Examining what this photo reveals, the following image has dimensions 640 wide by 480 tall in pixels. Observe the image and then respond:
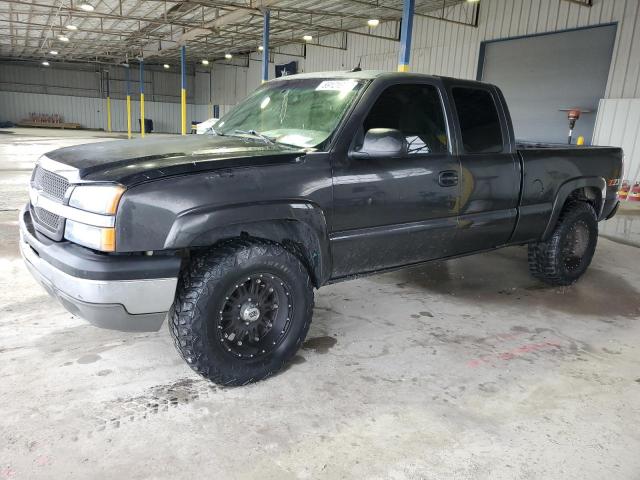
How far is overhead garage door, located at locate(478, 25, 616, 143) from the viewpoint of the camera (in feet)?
41.9

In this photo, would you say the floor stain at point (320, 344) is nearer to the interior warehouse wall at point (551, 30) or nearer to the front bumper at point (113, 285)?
the front bumper at point (113, 285)

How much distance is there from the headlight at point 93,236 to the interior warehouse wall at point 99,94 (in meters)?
35.6

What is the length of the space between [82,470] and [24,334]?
1.62 metres

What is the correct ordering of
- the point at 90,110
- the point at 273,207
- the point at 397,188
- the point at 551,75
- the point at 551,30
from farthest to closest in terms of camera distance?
1. the point at 90,110
2. the point at 551,75
3. the point at 551,30
4. the point at 397,188
5. the point at 273,207

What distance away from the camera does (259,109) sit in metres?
3.74

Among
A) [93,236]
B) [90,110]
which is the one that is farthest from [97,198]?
[90,110]

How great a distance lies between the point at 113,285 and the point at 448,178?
90.5 inches

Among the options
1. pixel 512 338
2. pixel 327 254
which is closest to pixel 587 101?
pixel 512 338

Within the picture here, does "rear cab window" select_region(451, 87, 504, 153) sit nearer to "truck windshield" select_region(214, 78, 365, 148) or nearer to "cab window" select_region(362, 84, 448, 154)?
"cab window" select_region(362, 84, 448, 154)

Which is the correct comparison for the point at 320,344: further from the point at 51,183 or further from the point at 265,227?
the point at 51,183

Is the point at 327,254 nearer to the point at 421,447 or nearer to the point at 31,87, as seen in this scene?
the point at 421,447

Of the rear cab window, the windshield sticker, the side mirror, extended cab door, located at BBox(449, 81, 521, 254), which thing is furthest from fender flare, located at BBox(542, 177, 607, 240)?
the windshield sticker

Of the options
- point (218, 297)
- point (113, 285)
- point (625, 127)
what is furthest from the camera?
point (625, 127)

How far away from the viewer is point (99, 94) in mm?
41906
